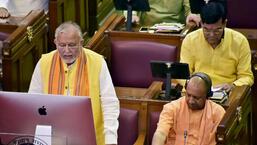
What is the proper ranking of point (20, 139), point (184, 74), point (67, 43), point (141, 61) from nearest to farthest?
point (20, 139)
point (67, 43)
point (184, 74)
point (141, 61)

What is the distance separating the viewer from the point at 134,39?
4.82 metres

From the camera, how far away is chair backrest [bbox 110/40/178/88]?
472 cm

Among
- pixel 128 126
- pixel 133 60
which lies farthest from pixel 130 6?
pixel 128 126

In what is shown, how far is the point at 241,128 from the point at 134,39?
1.21 metres

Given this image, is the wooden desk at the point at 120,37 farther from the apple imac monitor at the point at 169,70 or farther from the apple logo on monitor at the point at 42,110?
the apple logo on monitor at the point at 42,110

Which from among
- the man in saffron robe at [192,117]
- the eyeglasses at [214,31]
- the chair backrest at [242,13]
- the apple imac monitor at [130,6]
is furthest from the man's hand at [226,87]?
the chair backrest at [242,13]

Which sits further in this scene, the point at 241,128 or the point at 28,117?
the point at 241,128

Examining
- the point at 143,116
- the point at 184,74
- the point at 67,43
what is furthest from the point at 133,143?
the point at 67,43

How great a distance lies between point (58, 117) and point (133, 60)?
1938mm

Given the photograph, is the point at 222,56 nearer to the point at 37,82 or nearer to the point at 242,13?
the point at 242,13

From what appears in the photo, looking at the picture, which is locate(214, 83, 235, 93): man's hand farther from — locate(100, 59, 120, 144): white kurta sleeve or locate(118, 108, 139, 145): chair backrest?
locate(100, 59, 120, 144): white kurta sleeve

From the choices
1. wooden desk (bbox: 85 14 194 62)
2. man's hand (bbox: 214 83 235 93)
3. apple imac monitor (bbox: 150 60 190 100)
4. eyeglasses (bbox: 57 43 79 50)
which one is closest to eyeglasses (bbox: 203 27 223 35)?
man's hand (bbox: 214 83 235 93)

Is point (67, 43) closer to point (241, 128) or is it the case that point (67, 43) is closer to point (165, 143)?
point (165, 143)

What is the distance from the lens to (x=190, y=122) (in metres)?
3.65
